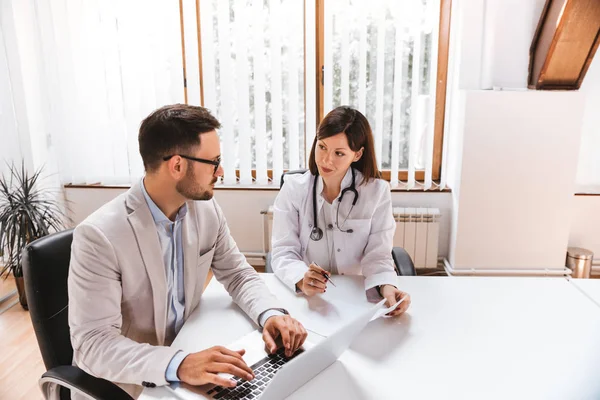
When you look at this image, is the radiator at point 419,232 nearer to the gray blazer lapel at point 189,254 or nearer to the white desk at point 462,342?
the white desk at point 462,342

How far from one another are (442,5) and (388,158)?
3.45ft

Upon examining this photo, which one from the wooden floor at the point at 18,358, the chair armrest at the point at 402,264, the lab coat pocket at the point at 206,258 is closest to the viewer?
the lab coat pocket at the point at 206,258

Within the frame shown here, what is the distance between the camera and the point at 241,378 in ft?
3.59

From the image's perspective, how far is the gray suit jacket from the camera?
1.16 meters

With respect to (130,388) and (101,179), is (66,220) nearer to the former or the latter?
(101,179)

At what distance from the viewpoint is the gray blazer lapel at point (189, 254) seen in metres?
1.43

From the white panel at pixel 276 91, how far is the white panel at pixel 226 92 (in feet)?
0.94

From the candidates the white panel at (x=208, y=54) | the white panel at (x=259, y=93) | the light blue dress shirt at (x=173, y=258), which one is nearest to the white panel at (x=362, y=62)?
the white panel at (x=259, y=93)

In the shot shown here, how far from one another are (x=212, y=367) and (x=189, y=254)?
0.44 m

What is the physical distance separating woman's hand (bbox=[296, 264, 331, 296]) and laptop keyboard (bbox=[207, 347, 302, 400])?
0.37 m

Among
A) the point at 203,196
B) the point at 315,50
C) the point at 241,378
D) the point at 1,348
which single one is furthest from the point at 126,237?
the point at 315,50

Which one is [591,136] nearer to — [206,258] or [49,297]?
[206,258]

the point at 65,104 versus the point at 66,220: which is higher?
the point at 65,104

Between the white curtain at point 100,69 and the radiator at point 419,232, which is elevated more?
the white curtain at point 100,69
